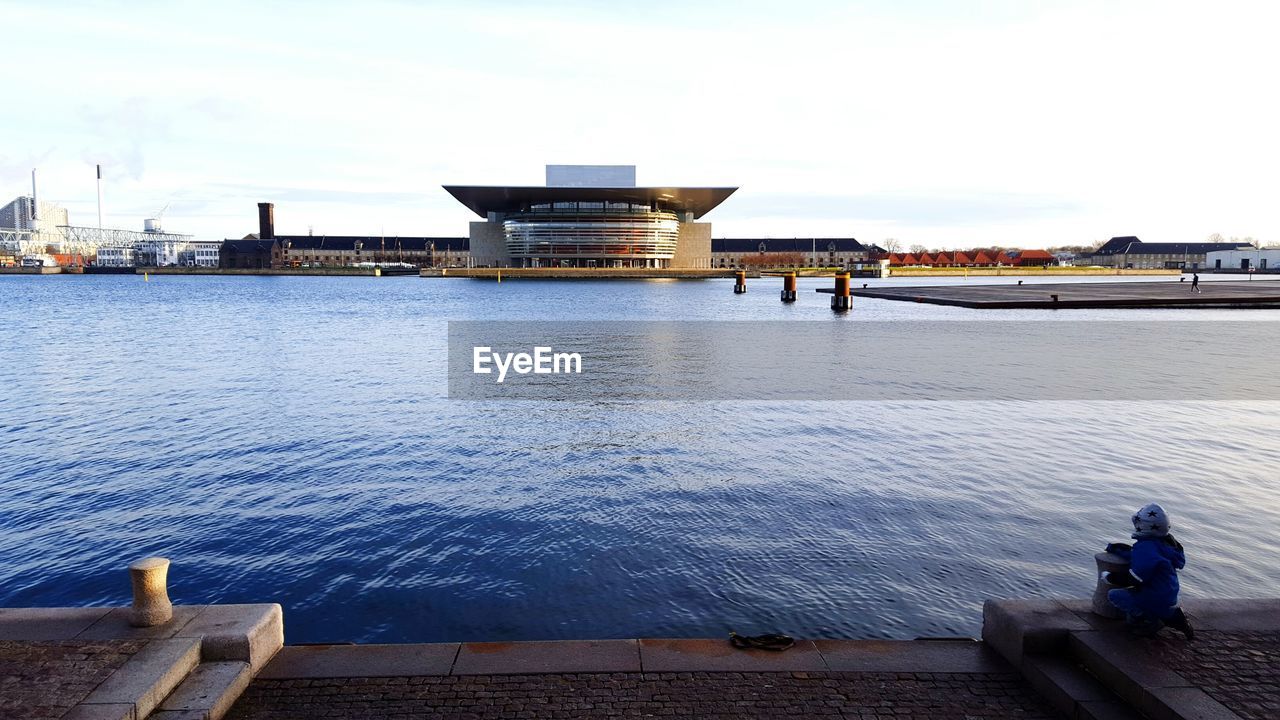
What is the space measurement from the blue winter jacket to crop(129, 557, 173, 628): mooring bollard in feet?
24.2

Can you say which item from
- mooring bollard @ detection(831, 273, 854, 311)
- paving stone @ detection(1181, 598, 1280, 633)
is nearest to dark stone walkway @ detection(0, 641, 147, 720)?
paving stone @ detection(1181, 598, 1280, 633)

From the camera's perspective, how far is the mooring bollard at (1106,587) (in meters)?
6.51

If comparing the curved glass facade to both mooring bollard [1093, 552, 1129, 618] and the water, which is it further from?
mooring bollard [1093, 552, 1129, 618]

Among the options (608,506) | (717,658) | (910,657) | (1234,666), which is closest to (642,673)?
(717,658)

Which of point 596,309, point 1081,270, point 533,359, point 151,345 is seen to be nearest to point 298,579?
point 533,359

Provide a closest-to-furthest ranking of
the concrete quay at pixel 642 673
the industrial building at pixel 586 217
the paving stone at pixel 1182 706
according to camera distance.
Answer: the paving stone at pixel 1182 706, the concrete quay at pixel 642 673, the industrial building at pixel 586 217

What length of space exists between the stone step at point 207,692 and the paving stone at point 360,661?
26 centimetres

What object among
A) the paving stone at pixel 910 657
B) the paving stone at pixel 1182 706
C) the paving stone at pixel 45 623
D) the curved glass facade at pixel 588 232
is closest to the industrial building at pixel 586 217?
the curved glass facade at pixel 588 232

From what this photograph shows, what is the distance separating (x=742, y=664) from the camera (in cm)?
639

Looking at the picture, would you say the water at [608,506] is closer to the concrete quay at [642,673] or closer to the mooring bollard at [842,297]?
the concrete quay at [642,673]

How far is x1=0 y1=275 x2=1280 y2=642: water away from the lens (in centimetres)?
923

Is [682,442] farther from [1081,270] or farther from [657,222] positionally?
[1081,270]

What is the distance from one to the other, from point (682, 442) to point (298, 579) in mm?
8994

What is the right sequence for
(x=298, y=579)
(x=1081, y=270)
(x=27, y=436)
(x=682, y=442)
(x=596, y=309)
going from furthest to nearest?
(x=1081, y=270) < (x=596, y=309) < (x=27, y=436) < (x=682, y=442) < (x=298, y=579)
